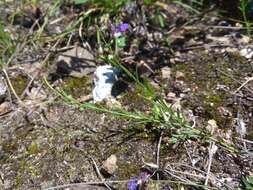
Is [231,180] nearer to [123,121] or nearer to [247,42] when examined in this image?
[123,121]

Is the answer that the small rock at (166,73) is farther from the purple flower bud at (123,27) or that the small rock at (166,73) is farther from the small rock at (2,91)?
the small rock at (2,91)

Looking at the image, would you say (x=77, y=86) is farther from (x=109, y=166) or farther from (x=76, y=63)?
(x=109, y=166)

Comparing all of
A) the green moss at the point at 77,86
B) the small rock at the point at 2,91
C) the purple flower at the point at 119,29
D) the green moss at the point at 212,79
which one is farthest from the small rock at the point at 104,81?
A: the small rock at the point at 2,91

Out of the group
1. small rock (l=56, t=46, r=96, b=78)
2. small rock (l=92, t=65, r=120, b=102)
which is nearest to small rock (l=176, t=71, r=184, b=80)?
small rock (l=92, t=65, r=120, b=102)

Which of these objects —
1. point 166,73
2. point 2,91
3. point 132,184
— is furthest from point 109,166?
point 2,91

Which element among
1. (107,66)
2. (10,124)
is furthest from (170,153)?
(10,124)
